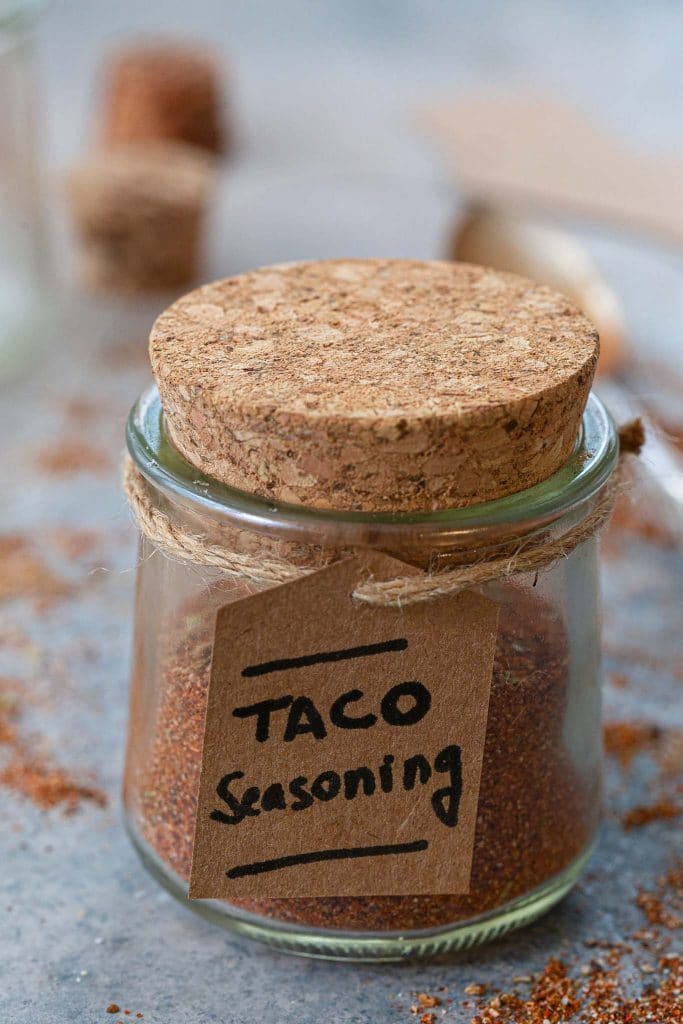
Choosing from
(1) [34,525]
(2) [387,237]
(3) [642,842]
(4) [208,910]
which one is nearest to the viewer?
(4) [208,910]

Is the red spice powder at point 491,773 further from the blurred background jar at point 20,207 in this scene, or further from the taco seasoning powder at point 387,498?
the blurred background jar at point 20,207

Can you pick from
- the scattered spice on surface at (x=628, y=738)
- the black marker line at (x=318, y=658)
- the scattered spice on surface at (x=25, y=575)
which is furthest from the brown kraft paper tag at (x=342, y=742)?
the scattered spice on surface at (x=25, y=575)

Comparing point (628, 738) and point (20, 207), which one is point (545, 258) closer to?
point (20, 207)

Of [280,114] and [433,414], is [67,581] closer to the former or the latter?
[433,414]

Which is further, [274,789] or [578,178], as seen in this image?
[578,178]

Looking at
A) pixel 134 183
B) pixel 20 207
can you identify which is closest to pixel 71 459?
pixel 20 207

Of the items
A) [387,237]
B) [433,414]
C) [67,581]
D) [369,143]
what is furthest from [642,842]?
[369,143]

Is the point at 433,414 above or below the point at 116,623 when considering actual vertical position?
above
